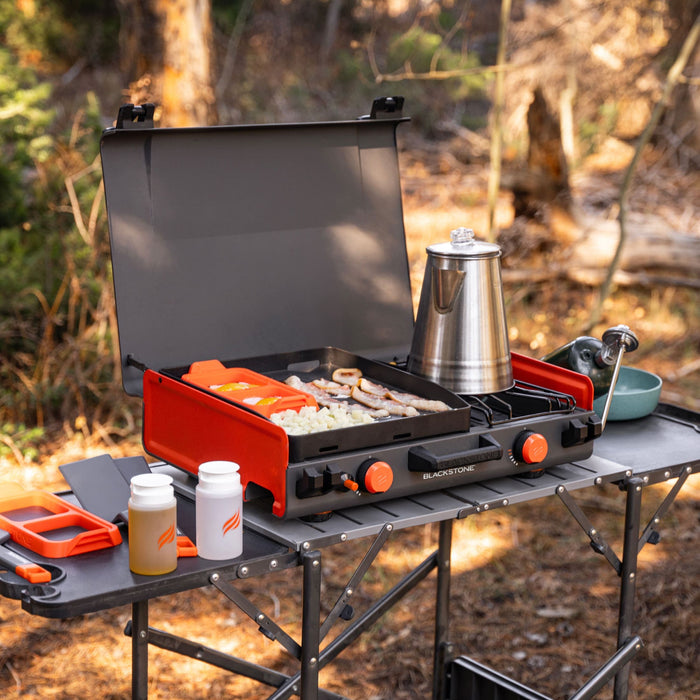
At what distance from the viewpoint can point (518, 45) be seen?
5.12m

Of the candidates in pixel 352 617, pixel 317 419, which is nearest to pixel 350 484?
pixel 317 419

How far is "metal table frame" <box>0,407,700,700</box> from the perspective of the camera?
1.70 m

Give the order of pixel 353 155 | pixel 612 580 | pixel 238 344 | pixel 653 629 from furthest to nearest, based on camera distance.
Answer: pixel 612 580 < pixel 653 629 < pixel 353 155 < pixel 238 344

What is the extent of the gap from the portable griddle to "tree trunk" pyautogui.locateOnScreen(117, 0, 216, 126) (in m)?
2.94

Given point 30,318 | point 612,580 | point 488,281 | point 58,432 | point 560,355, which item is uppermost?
point 488,281

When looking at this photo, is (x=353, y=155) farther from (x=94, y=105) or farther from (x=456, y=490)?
(x=94, y=105)

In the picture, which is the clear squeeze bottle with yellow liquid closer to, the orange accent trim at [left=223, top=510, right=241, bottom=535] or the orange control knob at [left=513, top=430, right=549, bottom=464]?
the orange accent trim at [left=223, top=510, right=241, bottom=535]

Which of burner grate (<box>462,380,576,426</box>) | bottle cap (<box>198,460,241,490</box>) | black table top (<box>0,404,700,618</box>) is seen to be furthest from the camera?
burner grate (<box>462,380,576,426</box>)

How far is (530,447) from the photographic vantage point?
1.99 meters

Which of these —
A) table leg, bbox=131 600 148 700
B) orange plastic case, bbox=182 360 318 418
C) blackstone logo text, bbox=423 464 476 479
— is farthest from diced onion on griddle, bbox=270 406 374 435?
table leg, bbox=131 600 148 700

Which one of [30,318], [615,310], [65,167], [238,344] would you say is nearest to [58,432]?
[30,318]

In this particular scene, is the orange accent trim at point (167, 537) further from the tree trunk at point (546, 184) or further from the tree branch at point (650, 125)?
the tree trunk at point (546, 184)

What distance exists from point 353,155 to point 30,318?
2.85m

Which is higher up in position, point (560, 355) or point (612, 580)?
point (560, 355)
